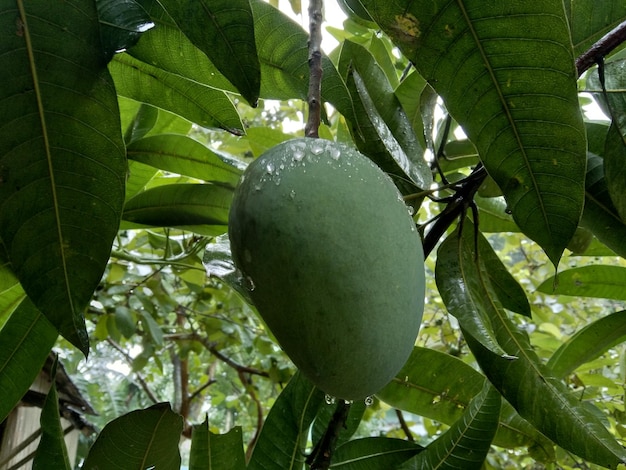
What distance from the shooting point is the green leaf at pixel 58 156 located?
491 millimetres

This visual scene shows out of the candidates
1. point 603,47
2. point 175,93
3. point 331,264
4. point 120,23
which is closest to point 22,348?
point 175,93

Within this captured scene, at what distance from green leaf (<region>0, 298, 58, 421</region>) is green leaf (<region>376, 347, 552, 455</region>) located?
1.72 ft

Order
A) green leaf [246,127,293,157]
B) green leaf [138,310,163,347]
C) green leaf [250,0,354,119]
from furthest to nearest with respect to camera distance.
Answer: green leaf [138,310,163,347] < green leaf [246,127,293,157] < green leaf [250,0,354,119]

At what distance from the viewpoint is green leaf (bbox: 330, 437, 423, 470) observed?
32.4 inches

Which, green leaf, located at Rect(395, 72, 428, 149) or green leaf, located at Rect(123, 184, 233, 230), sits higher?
green leaf, located at Rect(395, 72, 428, 149)

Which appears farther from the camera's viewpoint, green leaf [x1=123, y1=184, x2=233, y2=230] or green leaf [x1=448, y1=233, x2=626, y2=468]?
green leaf [x1=123, y1=184, x2=233, y2=230]

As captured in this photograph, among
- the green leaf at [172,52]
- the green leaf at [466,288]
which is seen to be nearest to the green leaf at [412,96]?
the green leaf at [466,288]

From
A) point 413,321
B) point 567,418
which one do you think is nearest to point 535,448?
point 567,418

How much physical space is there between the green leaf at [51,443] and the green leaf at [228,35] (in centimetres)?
44

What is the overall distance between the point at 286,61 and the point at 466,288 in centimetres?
35

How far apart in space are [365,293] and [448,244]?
1.17 ft

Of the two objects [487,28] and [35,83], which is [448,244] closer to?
[487,28]

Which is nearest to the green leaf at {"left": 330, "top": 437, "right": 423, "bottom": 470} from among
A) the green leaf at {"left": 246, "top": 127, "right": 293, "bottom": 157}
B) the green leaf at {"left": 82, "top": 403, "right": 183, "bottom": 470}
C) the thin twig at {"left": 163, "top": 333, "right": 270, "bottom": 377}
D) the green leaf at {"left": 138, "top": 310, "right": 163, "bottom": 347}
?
the green leaf at {"left": 82, "top": 403, "right": 183, "bottom": 470}

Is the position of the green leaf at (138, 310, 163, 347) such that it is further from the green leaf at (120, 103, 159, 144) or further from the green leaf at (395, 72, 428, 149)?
the green leaf at (395, 72, 428, 149)
